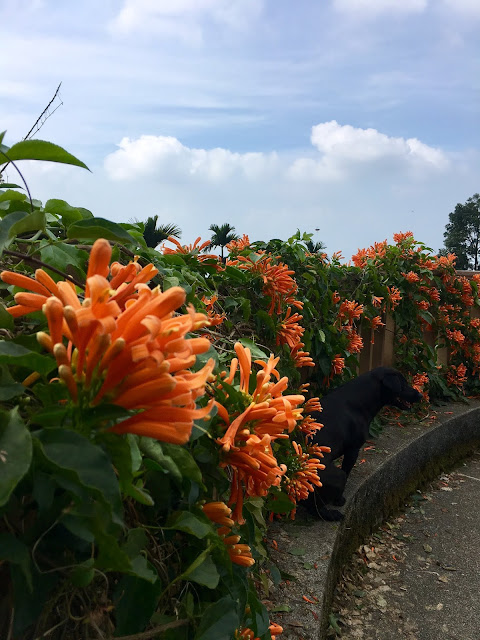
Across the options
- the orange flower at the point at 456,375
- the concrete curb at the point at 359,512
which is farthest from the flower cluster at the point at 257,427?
the orange flower at the point at 456,375

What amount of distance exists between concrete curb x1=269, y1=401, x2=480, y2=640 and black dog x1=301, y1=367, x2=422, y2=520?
0.45 ft

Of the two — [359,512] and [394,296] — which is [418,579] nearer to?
[359,512]

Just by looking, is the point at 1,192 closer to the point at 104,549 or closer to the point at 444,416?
the point at 104,549

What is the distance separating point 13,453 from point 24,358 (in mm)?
195

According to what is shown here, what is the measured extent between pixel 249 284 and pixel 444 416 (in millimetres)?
4087

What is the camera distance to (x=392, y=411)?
241 inches

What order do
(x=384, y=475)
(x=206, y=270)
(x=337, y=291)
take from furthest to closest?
1. (x=337, y=291)
2. (x=384, y=475)
3. (x=206, y=270)

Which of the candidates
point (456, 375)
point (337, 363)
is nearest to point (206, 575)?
point (337, 363)

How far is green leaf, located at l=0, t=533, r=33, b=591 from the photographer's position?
731 mm

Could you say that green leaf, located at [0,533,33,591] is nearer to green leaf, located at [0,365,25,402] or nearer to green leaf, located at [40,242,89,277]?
green leaf, located at [0,365,25,402]

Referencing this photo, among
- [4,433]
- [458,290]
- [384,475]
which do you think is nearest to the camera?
[4,433]

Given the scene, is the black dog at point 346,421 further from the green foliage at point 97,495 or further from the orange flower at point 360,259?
the orange flower at point 360,259

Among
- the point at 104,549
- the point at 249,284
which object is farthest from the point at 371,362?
the point at 104,549

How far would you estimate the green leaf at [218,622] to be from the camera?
110 centimetres
